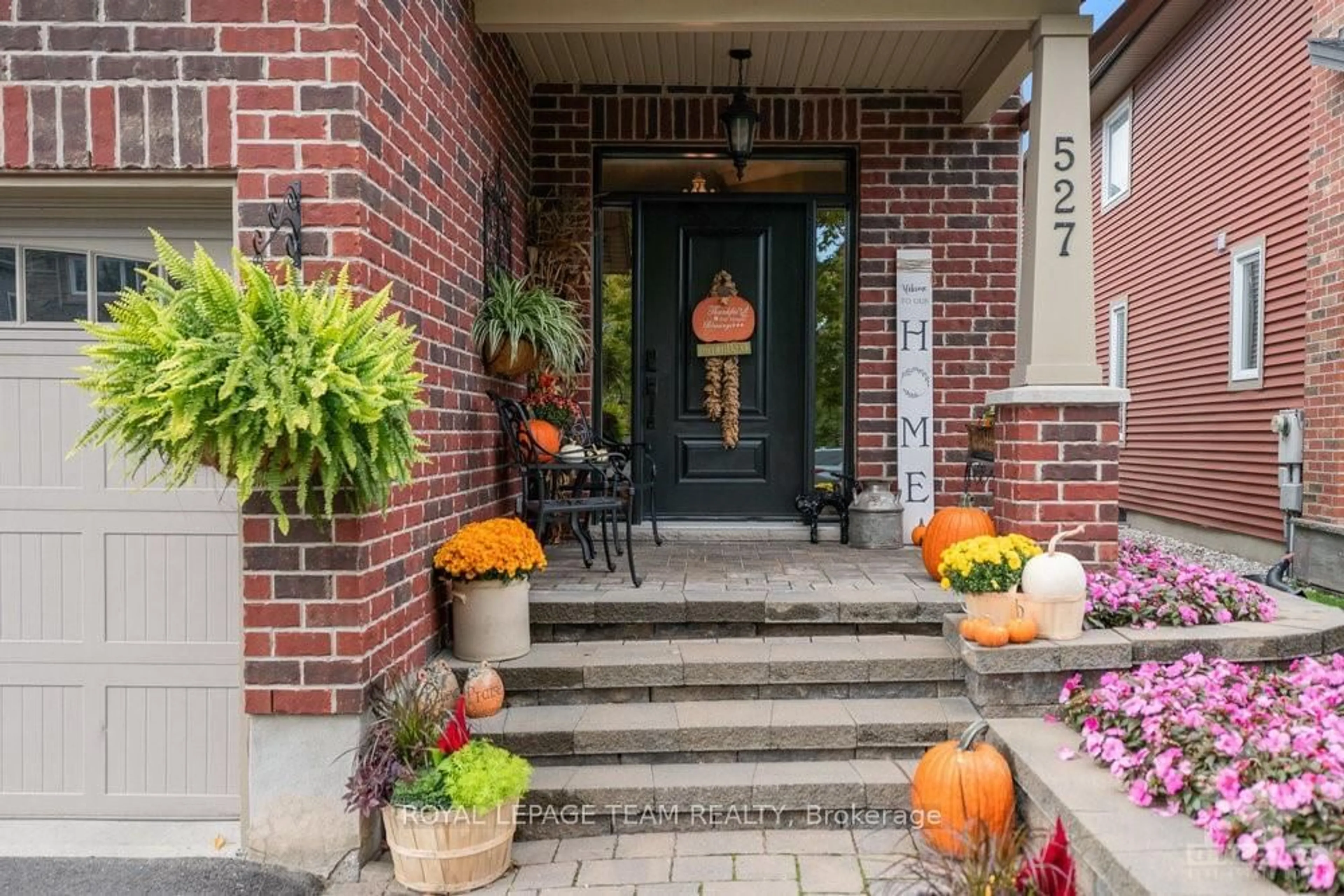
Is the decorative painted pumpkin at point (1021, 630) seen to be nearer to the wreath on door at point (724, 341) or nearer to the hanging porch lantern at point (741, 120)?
the wreath on door at point (724, 341)

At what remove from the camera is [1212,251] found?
897cm

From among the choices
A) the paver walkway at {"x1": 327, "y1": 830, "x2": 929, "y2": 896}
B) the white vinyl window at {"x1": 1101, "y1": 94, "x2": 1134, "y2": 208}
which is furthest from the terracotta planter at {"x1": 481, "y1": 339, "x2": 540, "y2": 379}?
the white vinyl window at {"x1": 1101, "y1": 94, "x2": 1134, "y2": 208}

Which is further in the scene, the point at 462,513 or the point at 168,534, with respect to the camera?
the point at 462,513

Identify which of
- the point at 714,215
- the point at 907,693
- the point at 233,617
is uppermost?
the point at 714,215

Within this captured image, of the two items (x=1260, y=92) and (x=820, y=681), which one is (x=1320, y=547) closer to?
(x=1260, y=92)

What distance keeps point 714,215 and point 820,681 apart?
293 centimetres

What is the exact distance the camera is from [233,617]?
2.92m

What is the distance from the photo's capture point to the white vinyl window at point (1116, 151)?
35.8ft

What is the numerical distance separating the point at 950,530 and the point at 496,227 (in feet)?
8.19

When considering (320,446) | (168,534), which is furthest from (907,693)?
(168,534)

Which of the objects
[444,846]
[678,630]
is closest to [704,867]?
[444,846]

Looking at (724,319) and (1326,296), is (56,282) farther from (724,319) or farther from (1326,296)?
(1326,296)

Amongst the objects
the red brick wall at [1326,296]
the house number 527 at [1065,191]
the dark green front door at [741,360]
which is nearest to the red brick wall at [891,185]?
the dark green front door at [741,360]

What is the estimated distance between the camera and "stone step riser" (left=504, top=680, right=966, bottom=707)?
322cm
